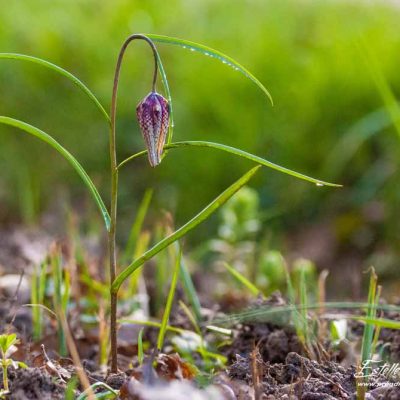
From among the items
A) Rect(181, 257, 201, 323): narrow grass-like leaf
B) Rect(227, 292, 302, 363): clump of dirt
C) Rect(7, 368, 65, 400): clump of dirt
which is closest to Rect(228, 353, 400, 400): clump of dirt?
Rect(227, 292, 302, 363): clump of dirt

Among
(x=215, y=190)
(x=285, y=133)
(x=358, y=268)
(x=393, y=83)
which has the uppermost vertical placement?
(x=393, y=83)

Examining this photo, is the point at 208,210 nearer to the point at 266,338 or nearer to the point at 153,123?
the point at 153,123

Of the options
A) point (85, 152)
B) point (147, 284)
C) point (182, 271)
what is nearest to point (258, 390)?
point (182, 271)

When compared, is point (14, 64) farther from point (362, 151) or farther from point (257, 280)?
point (257, 280)

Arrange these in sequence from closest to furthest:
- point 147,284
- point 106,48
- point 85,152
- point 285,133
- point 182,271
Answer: point 182,271, point 147,284, point 285,133, point 85,152, point 106,48

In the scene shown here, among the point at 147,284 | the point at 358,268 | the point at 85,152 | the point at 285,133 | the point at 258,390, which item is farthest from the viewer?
the point at 85,152

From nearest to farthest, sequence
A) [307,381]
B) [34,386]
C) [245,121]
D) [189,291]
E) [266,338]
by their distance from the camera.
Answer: [34,386] → [307,381] → [266,338] → [189,291] → [245,121]
